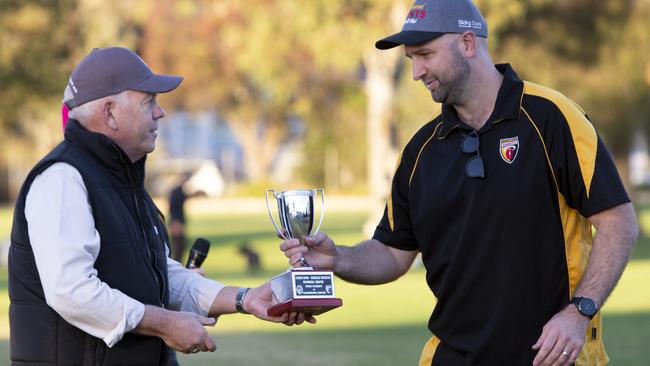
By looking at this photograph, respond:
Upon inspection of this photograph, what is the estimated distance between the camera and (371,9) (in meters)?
32.2

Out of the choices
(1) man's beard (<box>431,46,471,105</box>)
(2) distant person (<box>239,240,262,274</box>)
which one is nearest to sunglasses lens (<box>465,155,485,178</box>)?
(1) man's beard (<box>431,46,471,105</box>)

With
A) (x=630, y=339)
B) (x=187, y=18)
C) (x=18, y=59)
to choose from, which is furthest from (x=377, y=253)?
(x=187, y=18)

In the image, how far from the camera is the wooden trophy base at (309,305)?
571 cm

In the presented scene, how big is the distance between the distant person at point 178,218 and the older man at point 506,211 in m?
18.4

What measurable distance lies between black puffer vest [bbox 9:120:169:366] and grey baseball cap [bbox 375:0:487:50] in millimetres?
1401

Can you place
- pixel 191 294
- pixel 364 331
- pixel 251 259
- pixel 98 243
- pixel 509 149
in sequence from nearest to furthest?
pixel 98 243, pixel 509 149, pixel 191 294, pixel 364 331, pixel 251 259

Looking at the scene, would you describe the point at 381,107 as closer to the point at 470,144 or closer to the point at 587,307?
the point at 470,144

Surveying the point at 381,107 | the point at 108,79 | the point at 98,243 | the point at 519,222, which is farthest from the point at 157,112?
the point at 381,107

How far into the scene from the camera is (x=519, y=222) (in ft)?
17.8

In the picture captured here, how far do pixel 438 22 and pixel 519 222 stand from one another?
989 mm

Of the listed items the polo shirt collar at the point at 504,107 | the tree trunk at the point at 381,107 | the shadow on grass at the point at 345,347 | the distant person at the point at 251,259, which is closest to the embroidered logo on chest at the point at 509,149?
the polo shirt collar at the point at 504,107

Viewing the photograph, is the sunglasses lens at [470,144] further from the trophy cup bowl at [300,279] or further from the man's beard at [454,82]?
the trophy cup bowl at [300,279]

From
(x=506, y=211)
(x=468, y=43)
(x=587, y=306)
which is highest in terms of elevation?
(x=468, y=43)

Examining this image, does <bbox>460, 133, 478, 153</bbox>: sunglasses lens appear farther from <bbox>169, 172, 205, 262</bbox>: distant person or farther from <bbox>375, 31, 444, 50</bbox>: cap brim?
<bbox>169, 172, 205, 262</bbox>: distant person
